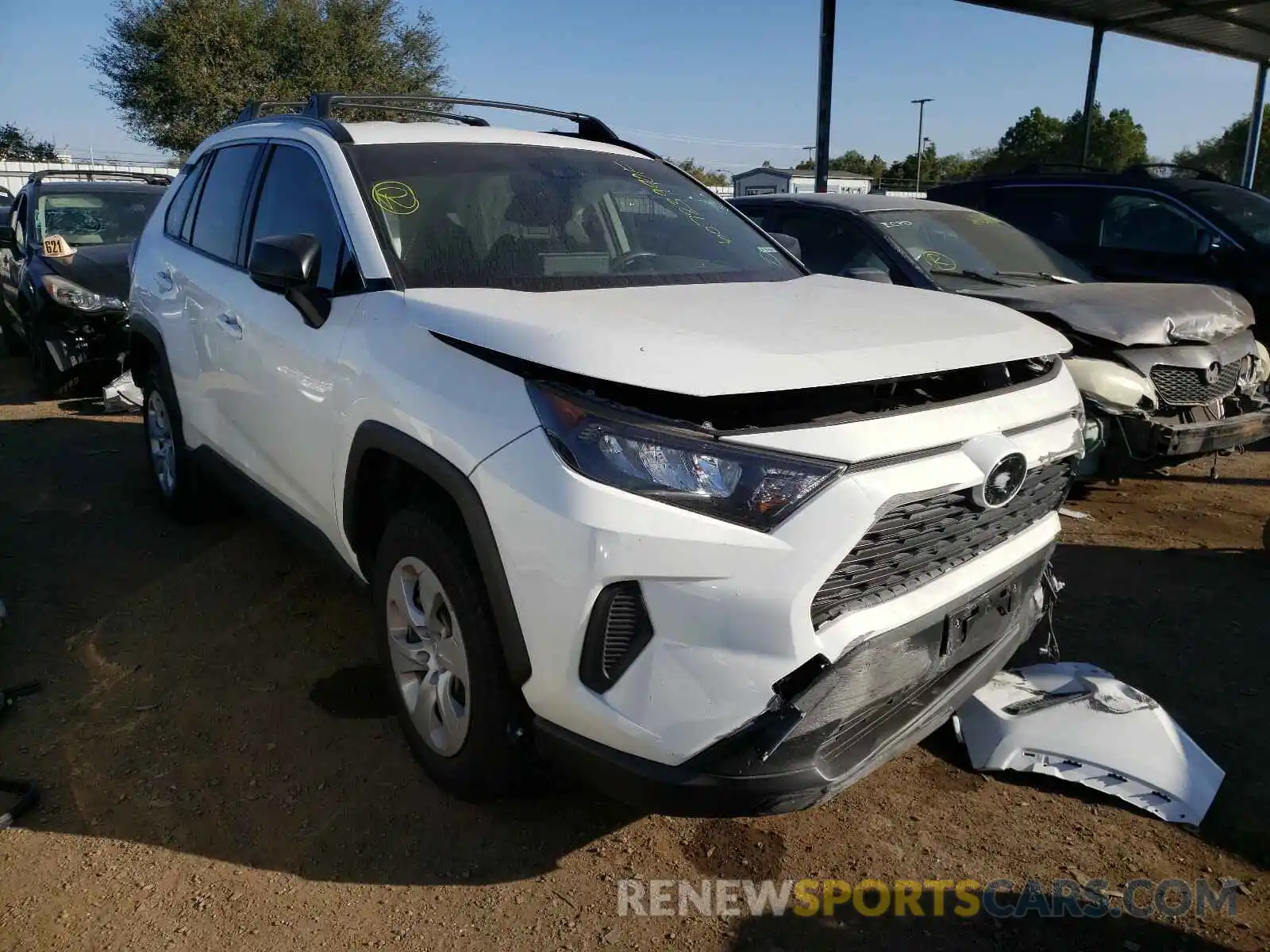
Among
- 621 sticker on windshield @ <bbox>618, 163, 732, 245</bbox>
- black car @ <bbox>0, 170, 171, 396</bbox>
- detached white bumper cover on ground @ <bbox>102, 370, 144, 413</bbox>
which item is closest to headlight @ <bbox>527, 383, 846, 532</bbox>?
621 sticker on windshield @ <bbox>618, 163, 732, 245</bbox>

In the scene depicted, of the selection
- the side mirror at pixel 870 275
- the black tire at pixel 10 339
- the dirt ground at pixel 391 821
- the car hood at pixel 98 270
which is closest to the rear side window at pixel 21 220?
the car hood at pixel 98 270

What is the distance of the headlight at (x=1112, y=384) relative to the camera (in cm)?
466

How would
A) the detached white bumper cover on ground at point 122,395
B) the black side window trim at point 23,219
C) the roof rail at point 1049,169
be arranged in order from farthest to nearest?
the black side window trim at point 23,219
the roof rail at point 1049,169
the detached white bumper cover on ground at point 122,395

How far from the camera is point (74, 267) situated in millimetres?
7758

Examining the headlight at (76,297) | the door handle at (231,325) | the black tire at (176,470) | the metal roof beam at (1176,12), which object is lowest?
the black tire at (176,470)

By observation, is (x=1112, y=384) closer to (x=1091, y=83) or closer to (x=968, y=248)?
(x=968, y=248)

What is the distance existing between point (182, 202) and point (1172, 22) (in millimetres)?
17005

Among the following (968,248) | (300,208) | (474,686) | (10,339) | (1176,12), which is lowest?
(10,339)

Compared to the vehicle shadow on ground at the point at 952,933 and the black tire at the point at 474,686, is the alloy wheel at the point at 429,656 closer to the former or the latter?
the black tire at the point at 474,686

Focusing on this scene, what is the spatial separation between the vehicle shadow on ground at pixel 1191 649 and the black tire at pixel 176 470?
3.62 metres

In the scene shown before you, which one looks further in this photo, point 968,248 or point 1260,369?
point 968,248

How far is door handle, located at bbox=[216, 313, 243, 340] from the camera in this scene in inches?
141

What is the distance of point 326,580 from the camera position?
14.1 ft

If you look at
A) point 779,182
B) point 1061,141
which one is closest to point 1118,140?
point 1061,141
